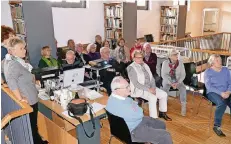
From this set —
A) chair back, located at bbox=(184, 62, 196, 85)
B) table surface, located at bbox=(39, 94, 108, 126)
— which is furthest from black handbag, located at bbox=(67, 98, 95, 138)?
chair back, located at bbox=(184, 62, 196, 85)

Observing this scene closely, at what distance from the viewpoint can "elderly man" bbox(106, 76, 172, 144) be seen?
2242 mm

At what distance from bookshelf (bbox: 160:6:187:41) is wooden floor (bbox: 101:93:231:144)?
16.4ft

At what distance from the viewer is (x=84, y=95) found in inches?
111

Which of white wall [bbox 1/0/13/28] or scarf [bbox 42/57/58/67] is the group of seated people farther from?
white wall [bbox 1/0/13/28]

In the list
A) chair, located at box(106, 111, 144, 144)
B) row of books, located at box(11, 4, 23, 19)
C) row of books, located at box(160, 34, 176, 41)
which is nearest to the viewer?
chair, located at box(106, 111, 144, 144)

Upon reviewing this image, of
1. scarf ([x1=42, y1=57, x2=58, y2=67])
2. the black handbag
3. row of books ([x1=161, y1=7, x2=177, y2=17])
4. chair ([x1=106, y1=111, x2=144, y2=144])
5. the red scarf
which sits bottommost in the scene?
chair ([x1=106, y1=111, x2=144, y2=144])

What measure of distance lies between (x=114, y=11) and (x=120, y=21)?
39 centimetres

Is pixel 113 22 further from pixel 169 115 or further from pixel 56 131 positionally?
pixel 56 131

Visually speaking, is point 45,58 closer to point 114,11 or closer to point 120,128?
point 120,128

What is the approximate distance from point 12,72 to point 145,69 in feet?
6.74

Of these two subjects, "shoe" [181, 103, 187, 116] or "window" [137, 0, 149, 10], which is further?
"window" [137, 0, 149, 10]

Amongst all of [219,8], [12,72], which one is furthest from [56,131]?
[219,8]

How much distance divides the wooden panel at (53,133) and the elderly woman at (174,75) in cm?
210

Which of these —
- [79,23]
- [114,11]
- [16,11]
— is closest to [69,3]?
[79,23]
